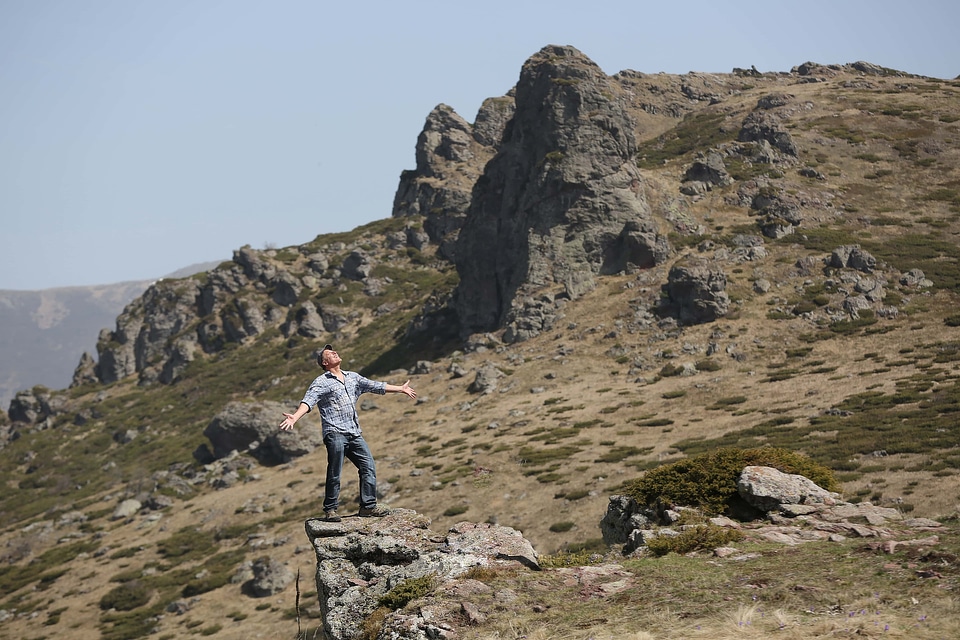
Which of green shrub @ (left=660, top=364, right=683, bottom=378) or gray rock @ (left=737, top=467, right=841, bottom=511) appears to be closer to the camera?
gray rock @ (left=737, top=467, right=841, bottom=511)

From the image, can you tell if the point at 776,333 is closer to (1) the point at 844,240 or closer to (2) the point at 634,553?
(1) the point at 844,240

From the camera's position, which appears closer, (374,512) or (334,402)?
(334,402)

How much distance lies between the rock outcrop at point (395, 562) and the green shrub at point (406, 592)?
0.02 m

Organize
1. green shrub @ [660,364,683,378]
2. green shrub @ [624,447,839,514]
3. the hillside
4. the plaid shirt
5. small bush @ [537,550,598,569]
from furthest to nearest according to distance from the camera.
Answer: green shrub @ [660,364,683,378] < the hillside < green shrub @ [624,447,839,514] < small bush @ [537,550,598,569] < the plaid shirt

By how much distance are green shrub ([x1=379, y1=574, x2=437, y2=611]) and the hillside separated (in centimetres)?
125

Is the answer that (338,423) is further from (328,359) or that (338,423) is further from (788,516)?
(788,516)

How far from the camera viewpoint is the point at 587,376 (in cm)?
5806

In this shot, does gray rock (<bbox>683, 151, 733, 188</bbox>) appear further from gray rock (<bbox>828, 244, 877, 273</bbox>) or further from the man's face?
the man's face

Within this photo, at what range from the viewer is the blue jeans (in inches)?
502

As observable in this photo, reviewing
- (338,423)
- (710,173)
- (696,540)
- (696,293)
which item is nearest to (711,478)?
(696,540)

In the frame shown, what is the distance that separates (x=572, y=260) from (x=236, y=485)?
40.8m

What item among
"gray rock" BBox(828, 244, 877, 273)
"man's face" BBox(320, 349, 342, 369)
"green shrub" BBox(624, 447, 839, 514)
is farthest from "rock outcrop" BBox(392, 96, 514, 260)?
"man's face" BBox(320, 349, 342, 369)

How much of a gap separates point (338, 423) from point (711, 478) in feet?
30.4

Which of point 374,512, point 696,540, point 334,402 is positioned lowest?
point 696,540
